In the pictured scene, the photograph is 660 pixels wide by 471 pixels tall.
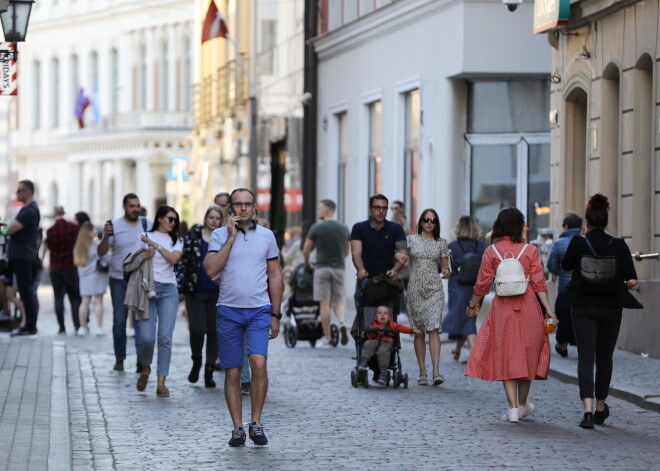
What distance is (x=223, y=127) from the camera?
5034 centimetres

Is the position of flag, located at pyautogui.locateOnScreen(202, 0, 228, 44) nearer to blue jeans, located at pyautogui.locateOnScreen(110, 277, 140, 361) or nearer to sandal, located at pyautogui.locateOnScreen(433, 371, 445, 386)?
blue jeans, located at pyautogui.locateOnScreen(110, 277, 140, 361)

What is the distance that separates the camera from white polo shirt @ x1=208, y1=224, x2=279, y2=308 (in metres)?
11.2

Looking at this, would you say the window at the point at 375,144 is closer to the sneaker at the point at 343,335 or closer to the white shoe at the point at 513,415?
the sneaker at the point at 343,335

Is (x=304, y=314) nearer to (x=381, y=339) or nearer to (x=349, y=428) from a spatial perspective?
(x=381, y=339)

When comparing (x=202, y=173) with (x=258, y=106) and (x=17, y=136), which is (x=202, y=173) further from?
(x=17, y=136)

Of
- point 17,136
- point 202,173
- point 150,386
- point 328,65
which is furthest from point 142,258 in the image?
point 17,136

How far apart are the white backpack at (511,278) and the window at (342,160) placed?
69.7 ft

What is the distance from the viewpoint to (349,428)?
40.4ft

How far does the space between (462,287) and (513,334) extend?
5683 millimetres

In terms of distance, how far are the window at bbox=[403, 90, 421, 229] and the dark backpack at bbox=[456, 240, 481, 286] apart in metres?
10.7

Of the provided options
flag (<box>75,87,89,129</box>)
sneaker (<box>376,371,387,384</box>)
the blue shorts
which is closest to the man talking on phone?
the blue shorts

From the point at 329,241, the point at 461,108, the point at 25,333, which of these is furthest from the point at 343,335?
the point at 461,108

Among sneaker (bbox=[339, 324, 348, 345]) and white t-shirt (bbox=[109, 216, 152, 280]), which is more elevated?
white t-shirt (bbox=[109, 216, 152, 280])

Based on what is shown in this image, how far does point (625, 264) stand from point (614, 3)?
25.3 feet
